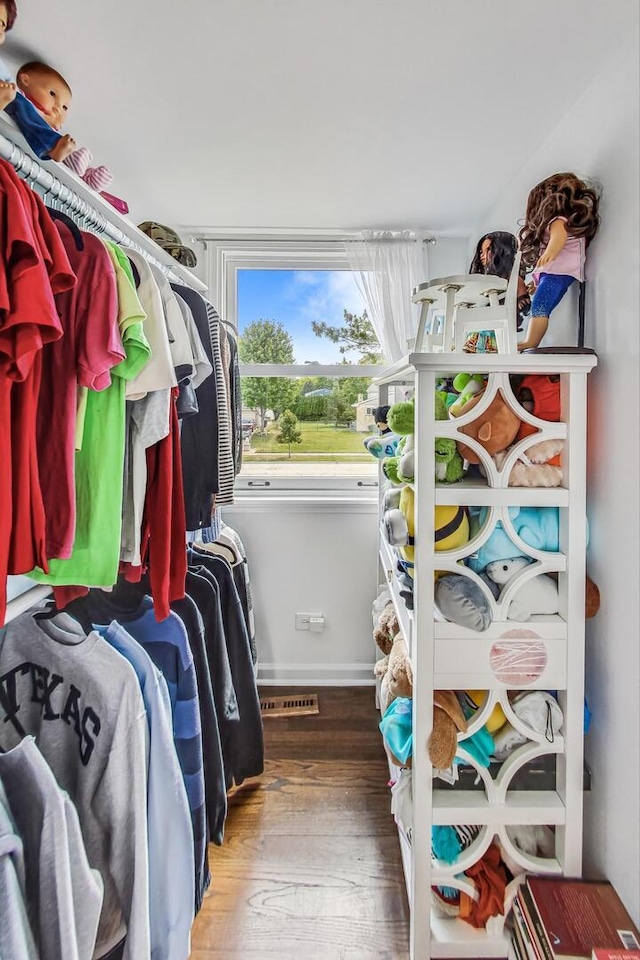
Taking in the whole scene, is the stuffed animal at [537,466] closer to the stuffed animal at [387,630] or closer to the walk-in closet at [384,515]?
the walk-in closet at [384,515]

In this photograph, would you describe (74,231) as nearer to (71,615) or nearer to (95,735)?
(71,615)

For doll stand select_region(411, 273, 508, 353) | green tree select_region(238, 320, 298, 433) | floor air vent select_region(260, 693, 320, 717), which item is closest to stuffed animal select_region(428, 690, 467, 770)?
doll stand select_region(411, 273, 508, 353)

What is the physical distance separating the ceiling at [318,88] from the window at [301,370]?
22.5 inches

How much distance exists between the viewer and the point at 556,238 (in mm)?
1280

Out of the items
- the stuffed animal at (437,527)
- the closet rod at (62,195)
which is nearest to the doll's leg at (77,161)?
the closet rod at (62,195)

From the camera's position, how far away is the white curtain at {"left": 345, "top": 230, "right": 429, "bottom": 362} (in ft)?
7.67

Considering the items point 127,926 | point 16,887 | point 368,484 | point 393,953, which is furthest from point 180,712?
point 368,484

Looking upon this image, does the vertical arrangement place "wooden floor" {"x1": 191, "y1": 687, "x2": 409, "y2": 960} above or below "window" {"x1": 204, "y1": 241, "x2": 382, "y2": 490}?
below

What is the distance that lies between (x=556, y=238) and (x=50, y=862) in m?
1.67

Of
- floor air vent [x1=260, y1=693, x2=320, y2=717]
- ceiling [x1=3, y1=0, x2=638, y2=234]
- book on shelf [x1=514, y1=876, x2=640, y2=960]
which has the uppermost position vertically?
ceiling [x1=3, y1=0, x2=638, y2=234]

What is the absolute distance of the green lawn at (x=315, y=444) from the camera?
265cm

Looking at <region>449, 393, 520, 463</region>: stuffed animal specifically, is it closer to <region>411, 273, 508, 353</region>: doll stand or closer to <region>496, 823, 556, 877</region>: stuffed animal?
<region>411, 273, 508, 353</region>: doll stand

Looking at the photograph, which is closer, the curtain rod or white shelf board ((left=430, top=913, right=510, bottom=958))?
white shelf board ((left=430, top=913, right=510, bottom=958))

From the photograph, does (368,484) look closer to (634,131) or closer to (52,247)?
(634,131)
